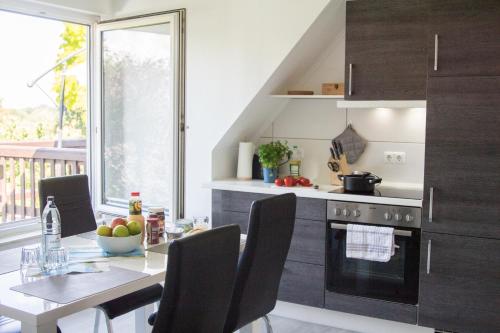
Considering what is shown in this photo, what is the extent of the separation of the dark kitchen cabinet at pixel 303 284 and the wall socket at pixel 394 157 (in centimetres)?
89

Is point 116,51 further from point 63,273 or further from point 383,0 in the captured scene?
point 63,273

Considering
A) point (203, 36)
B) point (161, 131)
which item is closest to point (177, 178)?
point (161, 131)

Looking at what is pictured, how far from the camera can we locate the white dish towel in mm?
3500

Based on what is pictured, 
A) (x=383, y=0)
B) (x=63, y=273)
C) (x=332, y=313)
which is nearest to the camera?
(x=63, y=273)

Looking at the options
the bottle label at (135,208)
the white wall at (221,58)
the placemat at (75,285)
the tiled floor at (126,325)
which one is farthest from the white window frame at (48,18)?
the placemat at (75,285)

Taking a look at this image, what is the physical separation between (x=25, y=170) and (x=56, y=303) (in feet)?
8.87

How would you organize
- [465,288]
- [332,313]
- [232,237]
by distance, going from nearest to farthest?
[232,237] → [465,288] → [332,313]

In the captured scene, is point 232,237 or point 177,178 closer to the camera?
point 232,237

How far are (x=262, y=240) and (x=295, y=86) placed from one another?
2097 millimetres

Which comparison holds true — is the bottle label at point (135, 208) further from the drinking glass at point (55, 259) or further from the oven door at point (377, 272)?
the oven door at point (377, 272)

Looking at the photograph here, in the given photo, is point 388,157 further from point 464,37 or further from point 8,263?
point 8,263

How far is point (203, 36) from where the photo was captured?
13.8 ft

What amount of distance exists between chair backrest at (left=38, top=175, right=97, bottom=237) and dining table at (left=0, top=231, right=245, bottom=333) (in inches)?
32.1

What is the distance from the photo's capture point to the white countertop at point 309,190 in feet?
11.5
